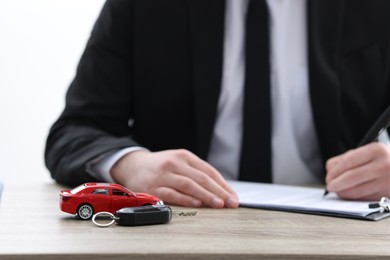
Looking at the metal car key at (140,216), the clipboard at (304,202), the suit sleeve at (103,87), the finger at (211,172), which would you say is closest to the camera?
the metal car key at (140,216)

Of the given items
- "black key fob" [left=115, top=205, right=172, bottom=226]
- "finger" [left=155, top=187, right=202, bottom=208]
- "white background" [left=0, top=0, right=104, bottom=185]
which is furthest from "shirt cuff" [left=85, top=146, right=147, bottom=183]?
"white background" [left=0, top=0, right=104, bottom=185]

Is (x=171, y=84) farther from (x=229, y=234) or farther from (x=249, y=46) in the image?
(x=229, y=234)

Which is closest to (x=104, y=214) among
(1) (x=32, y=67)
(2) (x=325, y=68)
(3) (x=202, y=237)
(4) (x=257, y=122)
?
(3) (x=202, y=237)

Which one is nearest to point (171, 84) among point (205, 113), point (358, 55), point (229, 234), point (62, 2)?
point (205, 113)

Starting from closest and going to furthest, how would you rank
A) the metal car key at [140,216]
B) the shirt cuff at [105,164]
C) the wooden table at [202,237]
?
the wooden table at [202,237]
the metal car key at [140,216]
the shirt cuff at [105,164]

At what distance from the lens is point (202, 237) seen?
2.95 feet

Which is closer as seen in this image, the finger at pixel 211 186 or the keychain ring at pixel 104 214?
the keychain ring at pixel 104 214

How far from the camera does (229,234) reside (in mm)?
925

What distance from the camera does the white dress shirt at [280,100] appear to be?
5.57ft

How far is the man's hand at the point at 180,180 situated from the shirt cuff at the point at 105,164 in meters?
0.05

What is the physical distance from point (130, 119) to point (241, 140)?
1.03 ft

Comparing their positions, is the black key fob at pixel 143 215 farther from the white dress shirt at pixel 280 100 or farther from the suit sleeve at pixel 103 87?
the white dress shirt at pixel 280 100

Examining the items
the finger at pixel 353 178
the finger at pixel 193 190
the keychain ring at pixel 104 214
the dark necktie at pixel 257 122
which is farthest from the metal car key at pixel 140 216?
the dark necktie at pixel 257 122

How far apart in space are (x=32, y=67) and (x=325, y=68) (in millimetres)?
1304
